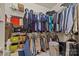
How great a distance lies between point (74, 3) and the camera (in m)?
1.39

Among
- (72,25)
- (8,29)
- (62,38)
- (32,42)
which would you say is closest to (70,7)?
(72,25)

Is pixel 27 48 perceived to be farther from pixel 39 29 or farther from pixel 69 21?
pixel 69 21

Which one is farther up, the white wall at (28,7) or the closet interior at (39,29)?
the white wall at (28,7)

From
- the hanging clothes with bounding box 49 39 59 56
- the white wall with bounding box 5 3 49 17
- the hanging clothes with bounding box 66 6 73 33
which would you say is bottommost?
the hanging clothes with bounding box 49 39 59 56

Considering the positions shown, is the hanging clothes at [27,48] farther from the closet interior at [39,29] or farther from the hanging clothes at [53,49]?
the hanging clothes at [53,49]

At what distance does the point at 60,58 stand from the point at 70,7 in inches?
18.4

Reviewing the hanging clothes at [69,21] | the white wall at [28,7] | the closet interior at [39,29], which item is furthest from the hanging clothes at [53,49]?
the white wall at [28,7]

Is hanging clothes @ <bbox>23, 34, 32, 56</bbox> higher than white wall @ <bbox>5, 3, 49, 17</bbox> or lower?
lower

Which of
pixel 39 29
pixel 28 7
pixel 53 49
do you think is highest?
pixel 28 7

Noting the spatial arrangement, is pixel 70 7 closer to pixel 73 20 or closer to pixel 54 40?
pixel 73 20

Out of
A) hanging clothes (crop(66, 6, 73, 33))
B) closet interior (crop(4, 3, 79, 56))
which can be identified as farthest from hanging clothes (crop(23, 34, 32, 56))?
hanging clothes (crop(66, 6, 73, 33))

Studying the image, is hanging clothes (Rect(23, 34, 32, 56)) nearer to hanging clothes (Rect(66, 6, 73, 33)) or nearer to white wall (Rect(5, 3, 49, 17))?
white wall (Rect(5, 3, 49, 17))

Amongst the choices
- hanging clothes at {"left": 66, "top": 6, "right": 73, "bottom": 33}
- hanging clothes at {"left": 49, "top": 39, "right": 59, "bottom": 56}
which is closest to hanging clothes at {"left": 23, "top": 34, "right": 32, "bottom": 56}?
hanging clothes at {"left": 49, "top": 39, "right": 59, "bottom": 56}

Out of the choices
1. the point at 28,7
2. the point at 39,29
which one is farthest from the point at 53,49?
the point at 28,7
